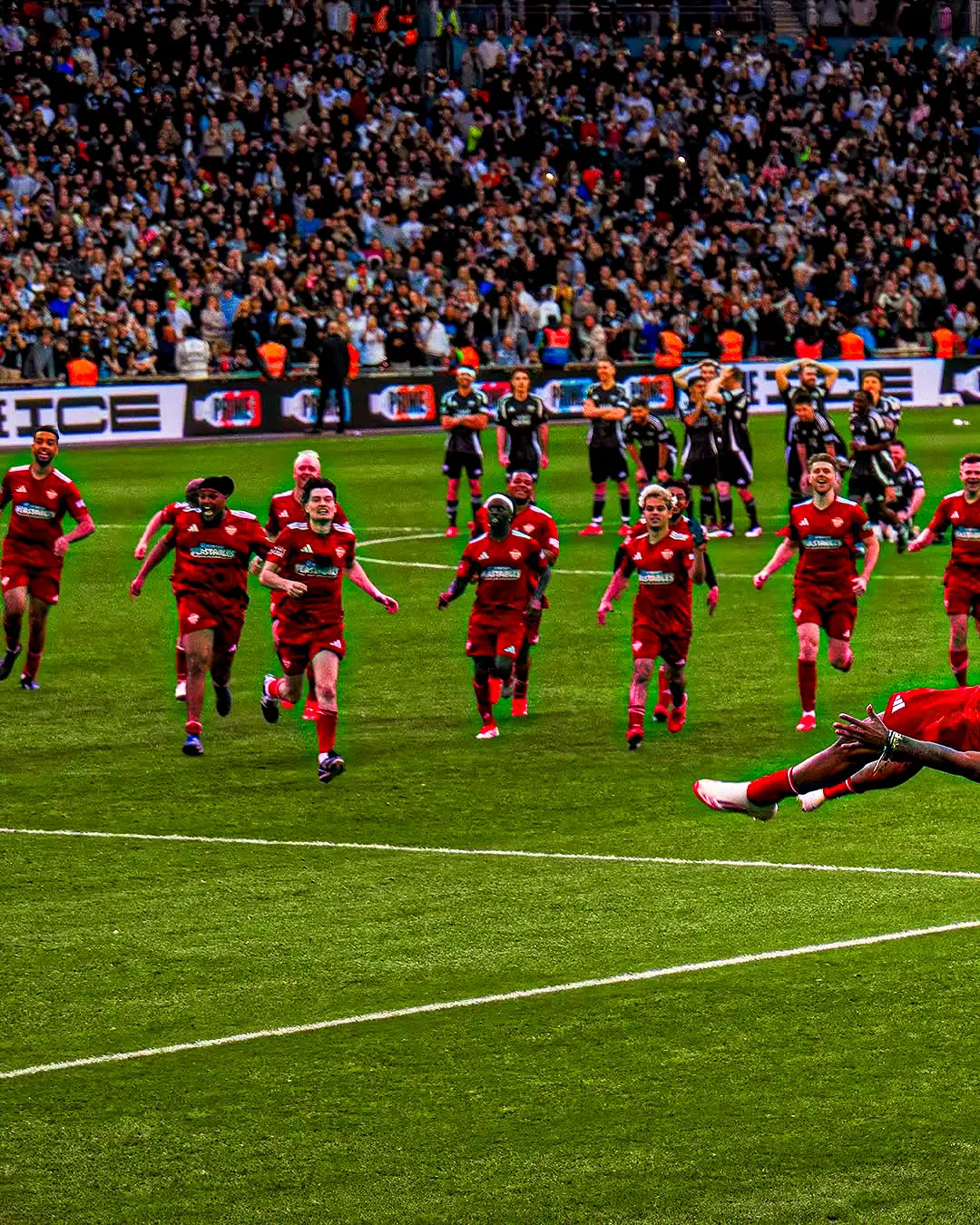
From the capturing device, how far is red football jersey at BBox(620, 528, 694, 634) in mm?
17656

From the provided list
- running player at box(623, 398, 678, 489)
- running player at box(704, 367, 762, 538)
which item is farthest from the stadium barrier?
running player at box(704, 367, 762, 538)

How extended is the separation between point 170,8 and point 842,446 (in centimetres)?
2518

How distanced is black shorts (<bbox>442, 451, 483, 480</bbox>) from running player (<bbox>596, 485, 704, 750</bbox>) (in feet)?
44.6

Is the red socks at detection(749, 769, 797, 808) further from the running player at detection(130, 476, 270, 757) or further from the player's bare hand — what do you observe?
the running player at detection(130, 476, 270, 757)

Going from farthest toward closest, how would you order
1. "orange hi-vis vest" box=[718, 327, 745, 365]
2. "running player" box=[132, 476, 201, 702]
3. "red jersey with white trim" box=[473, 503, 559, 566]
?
1. "orange hi-vis vest" box=[718, 327, 745, 365]
2. "red jersey with white trim" box=[473, 503, 559, 566]
3. "running player" box=[132, 476, 201, 702]

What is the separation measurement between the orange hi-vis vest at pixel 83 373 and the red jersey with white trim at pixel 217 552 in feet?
78.0

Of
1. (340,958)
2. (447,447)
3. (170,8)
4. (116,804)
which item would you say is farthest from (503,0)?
(340,958)

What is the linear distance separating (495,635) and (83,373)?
2462 cm

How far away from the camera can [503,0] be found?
184 ft

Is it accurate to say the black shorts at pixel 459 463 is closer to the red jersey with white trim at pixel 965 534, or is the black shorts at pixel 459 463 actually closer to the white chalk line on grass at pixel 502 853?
the red jersey with white trim at pixel 965 534

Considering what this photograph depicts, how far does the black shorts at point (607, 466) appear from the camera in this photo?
3123cm

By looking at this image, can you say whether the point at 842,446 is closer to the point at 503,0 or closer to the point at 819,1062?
the point at 819,1062

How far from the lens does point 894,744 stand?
31.4ft

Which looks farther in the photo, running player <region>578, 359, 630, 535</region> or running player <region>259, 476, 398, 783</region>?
running player <region>578, 359, 630, 535</region>
